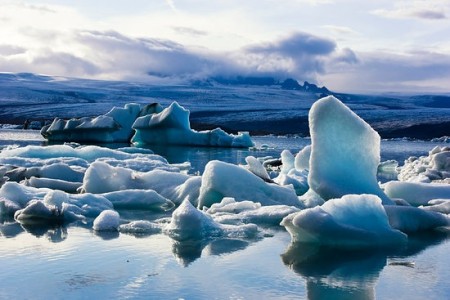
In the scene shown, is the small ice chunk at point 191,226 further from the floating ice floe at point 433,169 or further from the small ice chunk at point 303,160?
the floating ice floe at point 433,169

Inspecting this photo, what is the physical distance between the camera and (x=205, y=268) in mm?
4508

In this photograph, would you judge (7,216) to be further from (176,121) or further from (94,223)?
(176,121)

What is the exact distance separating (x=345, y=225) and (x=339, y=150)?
1.71 meters

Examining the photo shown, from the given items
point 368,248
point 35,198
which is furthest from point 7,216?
point 368,248

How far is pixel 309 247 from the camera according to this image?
5.30 meters

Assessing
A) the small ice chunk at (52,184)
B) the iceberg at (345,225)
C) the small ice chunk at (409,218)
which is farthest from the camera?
the small ice chunk at (52,184)

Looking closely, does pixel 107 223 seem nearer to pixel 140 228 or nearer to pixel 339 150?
pixel 140 228

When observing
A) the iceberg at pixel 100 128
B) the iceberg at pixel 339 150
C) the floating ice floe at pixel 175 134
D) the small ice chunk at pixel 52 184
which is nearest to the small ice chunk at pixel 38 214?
the small ice chunk at pixel 52 184

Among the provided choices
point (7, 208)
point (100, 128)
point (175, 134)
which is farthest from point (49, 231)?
point (100, 128)

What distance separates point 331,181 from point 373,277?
2550 millimetres

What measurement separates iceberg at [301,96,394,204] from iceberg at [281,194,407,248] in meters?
1.41

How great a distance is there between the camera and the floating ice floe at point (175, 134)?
74.4 ft

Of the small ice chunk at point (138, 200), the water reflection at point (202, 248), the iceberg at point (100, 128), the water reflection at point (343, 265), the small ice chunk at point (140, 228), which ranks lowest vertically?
the iceberg at point (100, 128)

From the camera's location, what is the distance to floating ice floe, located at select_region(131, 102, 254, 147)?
2268 centimetres
